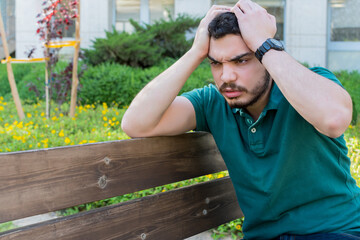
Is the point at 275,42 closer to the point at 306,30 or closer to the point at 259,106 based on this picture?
the point at 259,106

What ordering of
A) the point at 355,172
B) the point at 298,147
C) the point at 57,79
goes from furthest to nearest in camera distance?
the point at 57,79 < the point at 355,172 < the point at 298,147

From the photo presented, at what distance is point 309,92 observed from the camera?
1689mm

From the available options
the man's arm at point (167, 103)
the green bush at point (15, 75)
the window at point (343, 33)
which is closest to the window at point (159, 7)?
the green bush at point (15, 75)

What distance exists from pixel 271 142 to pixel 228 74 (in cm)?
35

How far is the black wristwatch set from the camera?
1803 mm

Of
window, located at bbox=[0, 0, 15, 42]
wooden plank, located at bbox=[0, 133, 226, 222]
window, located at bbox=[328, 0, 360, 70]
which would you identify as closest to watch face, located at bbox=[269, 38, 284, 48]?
wooden plank, located at bbox=[0, 133, 226, 222]

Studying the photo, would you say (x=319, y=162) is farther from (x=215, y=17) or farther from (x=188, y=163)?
(x=215, y=17)

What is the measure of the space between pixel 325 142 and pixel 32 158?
3.97ft

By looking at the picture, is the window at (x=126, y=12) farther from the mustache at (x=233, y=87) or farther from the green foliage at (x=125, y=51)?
the mustache at (x=233, y=87)

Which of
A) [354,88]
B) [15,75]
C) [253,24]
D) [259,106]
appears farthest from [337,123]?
[15,75]

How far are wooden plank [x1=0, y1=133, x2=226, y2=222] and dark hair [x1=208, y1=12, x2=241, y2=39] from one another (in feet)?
1.82

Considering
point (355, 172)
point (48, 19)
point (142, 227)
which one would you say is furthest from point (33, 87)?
point (142, 227)

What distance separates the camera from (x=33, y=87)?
7.13 m

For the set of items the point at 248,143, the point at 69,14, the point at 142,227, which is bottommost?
the point at 142,227
